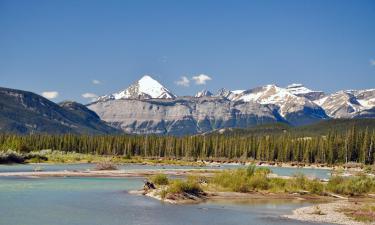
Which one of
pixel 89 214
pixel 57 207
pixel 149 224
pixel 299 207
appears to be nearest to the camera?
pixel 149 224

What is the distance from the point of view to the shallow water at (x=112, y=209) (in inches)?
1683

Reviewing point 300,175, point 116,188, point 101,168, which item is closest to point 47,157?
point 101,168

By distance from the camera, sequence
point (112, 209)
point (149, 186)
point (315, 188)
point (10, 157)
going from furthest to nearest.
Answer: point (10, 157) < point (315, 188) < point (149, 186) < point (112, 209)

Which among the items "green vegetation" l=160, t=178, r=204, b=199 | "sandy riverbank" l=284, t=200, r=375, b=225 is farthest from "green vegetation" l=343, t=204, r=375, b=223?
"green vegetation" l=160, t=178, r=204, b=199

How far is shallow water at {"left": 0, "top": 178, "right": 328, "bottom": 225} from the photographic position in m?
42.8

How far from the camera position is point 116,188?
71.7 metres

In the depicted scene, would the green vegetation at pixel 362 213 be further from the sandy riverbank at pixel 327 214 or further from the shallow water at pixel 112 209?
the shallow water at pixel 112 209

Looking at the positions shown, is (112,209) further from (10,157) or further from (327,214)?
(10,157)

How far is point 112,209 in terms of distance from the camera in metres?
49.3

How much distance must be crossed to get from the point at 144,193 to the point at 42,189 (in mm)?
12590

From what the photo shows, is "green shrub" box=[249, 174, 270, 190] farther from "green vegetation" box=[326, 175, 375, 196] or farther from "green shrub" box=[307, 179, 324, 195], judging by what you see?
"green vegetation" box=[326, 175, 375, 196]

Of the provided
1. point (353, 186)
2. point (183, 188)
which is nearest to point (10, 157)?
point (183, 188)

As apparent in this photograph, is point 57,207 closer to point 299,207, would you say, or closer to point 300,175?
point 299,207

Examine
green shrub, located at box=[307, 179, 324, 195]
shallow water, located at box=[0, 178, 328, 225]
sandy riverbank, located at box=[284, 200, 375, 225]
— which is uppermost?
green shrub, located at box=[307, 179, 324, 195]
